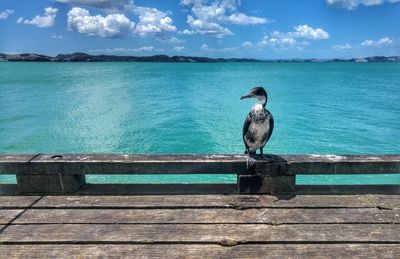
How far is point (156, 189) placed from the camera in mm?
4402

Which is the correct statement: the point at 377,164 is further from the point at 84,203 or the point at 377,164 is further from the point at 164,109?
the point at 164,109

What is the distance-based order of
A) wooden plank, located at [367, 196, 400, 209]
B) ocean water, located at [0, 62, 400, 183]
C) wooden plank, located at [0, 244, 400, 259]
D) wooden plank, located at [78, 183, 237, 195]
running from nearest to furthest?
wooden plank, located at [0, 244, 400, 259] → wooden plank, located at [367, 196, 400, 209] → wooden plank, located at [78, 183, 237, 195] → ocean water, located at [0, 62, 400, 183]

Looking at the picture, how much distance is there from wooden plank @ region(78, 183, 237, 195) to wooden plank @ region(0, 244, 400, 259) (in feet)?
3.88

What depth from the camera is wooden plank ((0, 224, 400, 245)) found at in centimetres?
324

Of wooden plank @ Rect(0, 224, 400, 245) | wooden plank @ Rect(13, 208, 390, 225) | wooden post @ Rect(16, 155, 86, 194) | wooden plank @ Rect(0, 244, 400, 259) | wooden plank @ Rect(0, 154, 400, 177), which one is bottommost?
wooden plank @ Rect(0, 244, 400, 259)

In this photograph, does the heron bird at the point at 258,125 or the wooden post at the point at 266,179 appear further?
the heron bird at the point at 258,125

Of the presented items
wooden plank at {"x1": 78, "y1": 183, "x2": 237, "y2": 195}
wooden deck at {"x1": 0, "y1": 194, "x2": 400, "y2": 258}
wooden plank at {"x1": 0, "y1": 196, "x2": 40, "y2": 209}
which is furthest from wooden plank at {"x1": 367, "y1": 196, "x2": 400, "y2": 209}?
wooden plank at {"x1": 0, "y1": 196, "x2": 40, "y2": 209}

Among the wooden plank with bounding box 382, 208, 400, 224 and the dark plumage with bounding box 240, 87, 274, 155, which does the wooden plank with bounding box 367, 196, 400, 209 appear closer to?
the wooden plank with bounding box 382, 208, 400, 224

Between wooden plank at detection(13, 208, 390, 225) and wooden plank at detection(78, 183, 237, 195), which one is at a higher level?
wooden plank at detection(78, 183, 237, 195)

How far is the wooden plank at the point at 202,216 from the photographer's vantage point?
360 cm

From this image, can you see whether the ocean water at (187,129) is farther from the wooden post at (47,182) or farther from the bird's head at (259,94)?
the bird's head at (259,94)

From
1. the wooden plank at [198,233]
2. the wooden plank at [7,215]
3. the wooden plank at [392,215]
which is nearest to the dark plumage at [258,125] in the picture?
the wooden plank at [198,233]

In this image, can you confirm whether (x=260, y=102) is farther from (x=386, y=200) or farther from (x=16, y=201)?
(x=16, y=201)

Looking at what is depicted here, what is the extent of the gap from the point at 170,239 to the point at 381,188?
2.60m
